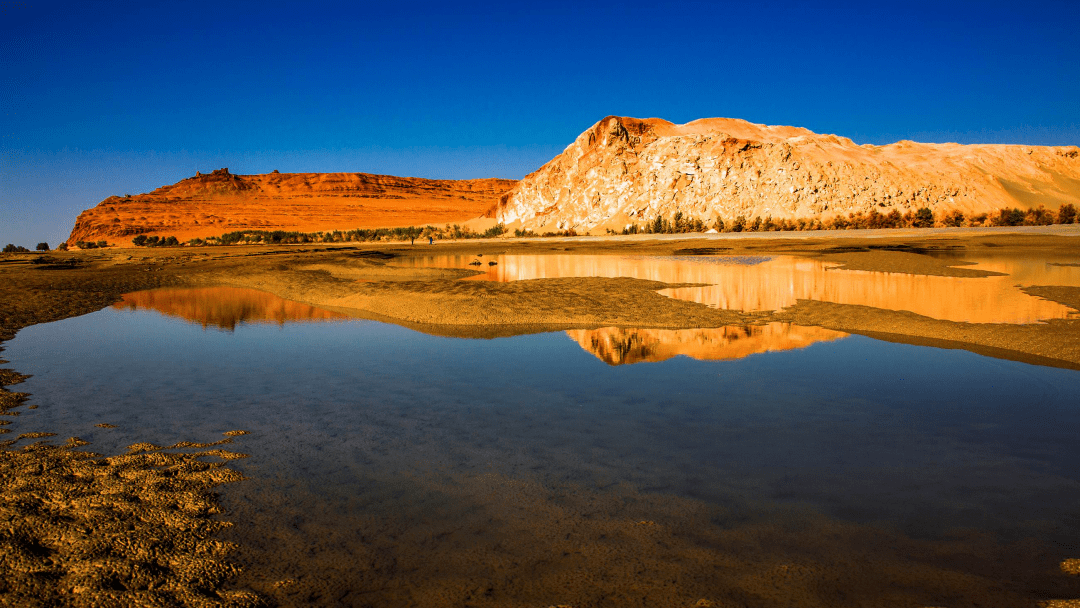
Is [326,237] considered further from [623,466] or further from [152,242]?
[623,466]

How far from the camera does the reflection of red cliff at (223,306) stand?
44.7 feet

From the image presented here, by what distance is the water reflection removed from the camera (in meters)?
11.9

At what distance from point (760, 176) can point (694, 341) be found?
194ft

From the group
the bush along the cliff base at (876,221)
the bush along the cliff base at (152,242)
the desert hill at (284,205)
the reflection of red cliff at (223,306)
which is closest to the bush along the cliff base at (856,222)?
the bush along the cliff base at (876,221)

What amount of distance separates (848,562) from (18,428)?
280 inches

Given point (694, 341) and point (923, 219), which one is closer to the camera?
point (694, 341)

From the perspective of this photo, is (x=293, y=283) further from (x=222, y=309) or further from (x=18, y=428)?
(x=18, y=428)

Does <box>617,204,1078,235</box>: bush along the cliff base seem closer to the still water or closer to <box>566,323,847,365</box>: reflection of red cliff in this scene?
<box>566,323,847,365</box>: reflection of red cliff

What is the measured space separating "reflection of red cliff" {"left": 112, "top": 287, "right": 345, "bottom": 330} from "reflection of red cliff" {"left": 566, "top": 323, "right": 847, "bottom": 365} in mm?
6407

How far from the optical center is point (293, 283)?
811 inches

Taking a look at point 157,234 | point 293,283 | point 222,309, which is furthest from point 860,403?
point 157,234

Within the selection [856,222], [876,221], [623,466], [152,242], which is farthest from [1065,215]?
[152,242]

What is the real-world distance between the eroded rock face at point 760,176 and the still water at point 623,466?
190 feet

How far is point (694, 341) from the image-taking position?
9.88 m
